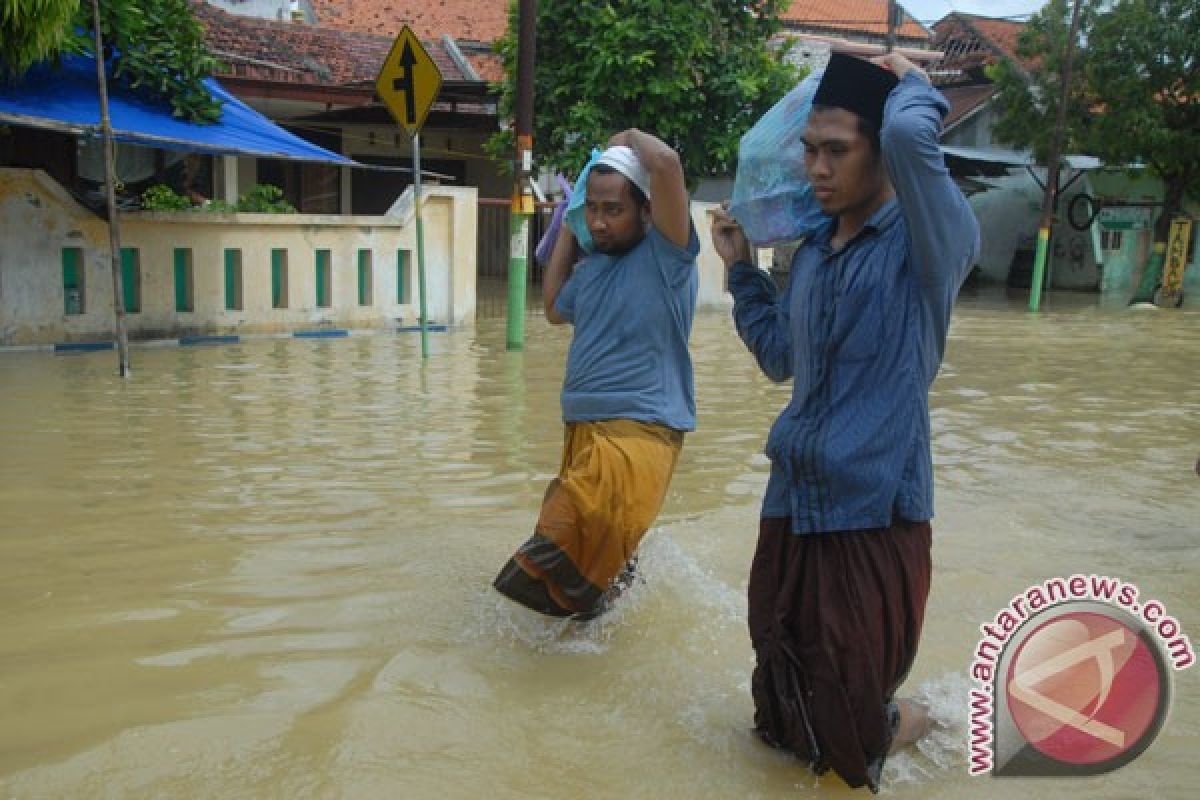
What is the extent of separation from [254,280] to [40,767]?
9.47 m

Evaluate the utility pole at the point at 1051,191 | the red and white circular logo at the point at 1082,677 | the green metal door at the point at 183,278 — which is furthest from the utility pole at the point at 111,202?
the utility pole at the point at 1051,191

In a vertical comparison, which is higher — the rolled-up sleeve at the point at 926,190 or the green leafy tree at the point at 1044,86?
the green leafy tree at the point at 1044,86

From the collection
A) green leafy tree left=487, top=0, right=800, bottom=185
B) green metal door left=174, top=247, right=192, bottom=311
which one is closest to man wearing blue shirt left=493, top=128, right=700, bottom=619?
green metal door left=174, top=247, right=192, bottom=311

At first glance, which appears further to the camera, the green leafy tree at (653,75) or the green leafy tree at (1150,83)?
the green leafy tree at (1150,83)

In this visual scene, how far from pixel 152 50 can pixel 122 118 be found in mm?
875

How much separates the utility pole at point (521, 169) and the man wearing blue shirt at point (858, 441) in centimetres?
867

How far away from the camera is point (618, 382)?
366 centimetres

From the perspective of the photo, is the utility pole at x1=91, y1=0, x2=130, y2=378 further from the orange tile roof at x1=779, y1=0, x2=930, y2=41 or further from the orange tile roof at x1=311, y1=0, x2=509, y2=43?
the orange tile roof at x1=779, y1=0, x2=930, y2=41

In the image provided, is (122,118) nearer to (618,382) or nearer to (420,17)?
(618,382)

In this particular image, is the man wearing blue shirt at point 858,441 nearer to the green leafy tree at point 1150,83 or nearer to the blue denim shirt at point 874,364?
the blue denim shirt at point 874,364

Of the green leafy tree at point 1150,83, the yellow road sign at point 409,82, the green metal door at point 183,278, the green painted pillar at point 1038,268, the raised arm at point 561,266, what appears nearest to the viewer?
the raised arm at point 561,266

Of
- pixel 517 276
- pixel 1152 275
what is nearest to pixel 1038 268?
pixel 1152 275

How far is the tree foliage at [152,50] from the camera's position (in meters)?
10.5

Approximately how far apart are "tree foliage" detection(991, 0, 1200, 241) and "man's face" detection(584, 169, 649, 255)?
70.3 feet
